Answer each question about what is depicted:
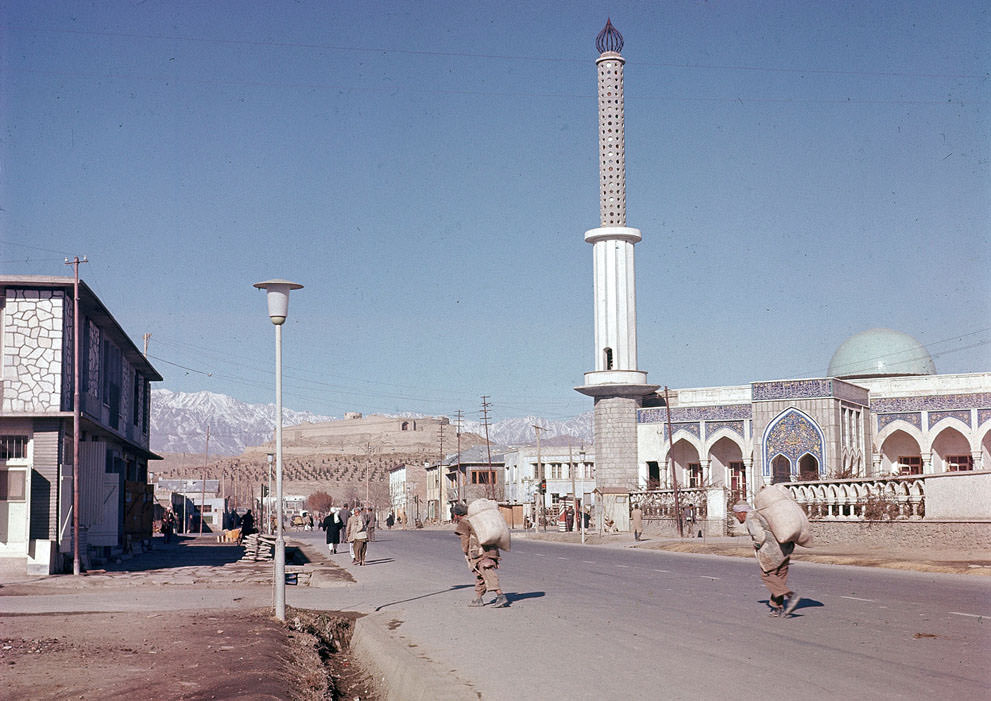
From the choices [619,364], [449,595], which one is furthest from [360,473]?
[449,595]

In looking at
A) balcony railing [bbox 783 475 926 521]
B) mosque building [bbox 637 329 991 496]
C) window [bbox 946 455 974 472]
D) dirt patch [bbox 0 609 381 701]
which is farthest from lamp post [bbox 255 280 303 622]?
window [bbox 946 455 974 472]

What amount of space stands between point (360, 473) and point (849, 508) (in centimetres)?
13044

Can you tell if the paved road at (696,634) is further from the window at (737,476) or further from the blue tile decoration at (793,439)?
the window at (737,476)

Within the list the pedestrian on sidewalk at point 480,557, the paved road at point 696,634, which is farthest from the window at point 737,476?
the pedestrian on sidewalk at point 480,557

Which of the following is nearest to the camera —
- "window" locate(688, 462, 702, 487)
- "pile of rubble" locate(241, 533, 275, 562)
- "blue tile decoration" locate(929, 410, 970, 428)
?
"pile of rubble" locate(241, 533, 275, 562)

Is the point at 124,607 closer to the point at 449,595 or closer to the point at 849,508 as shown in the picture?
the point at 449,595

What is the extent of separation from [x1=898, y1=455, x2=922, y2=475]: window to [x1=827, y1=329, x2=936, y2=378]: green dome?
6.19 m

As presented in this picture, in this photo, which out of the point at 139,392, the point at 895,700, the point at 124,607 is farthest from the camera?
the point at 139,392

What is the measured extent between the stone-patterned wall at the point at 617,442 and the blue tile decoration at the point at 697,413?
741 mm

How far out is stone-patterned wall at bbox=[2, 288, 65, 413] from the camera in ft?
74.6

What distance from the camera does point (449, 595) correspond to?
54.0ft

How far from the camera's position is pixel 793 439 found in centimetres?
4997

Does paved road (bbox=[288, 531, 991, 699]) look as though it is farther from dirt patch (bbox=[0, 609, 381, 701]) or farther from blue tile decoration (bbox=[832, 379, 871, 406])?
blue tile decoration (bbox=[832, 379, 871, 406])

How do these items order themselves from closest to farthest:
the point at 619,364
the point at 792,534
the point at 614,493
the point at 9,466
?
the point at 792,534 → the point at 9,466 → the point at 614,493 → the point at 619,364
